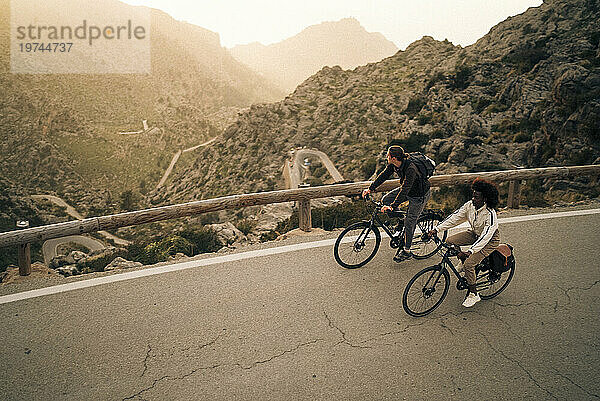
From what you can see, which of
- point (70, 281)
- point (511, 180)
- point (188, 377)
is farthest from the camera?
point (511, 180)

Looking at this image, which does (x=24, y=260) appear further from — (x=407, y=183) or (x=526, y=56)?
(x=526, y=56)

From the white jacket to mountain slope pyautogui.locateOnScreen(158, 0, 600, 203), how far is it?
16337mm

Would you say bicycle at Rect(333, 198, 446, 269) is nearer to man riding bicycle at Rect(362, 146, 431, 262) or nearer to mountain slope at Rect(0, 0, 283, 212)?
man riding bicycle at Rect(362, 146, 431, 262)

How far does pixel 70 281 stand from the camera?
205 inches

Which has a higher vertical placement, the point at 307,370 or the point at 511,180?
the point at 511,180

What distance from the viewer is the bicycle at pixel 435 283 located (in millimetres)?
4328

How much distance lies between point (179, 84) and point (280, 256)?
178 metres

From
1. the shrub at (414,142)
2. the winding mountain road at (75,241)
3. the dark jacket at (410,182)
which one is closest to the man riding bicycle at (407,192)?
the dark jacket at (410,182)

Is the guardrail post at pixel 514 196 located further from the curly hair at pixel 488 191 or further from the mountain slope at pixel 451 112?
the mountain slope at pixel 451 112

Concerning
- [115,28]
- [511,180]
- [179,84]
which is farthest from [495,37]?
[115,28]

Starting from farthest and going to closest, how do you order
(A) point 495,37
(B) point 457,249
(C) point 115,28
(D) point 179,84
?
1. (C) point 115,28
2. (D) point 179,84
3. (A) point 495,37
4. (B) point 457,249

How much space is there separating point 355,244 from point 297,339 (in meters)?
2.00

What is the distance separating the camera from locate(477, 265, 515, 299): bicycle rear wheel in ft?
15.2

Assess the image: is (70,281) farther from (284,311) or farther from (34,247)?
(34,247)
